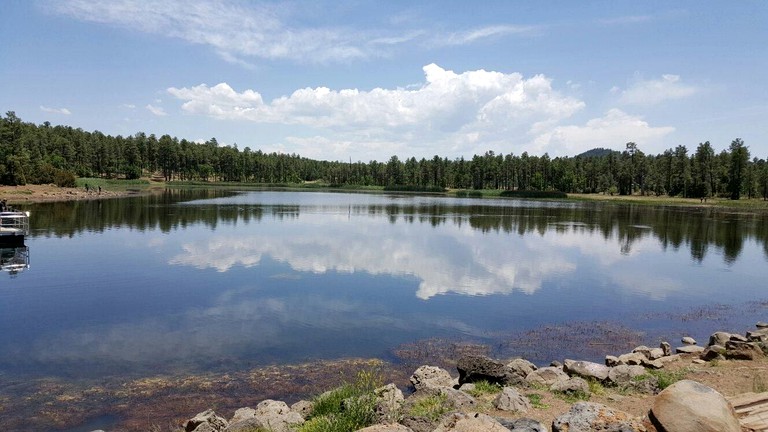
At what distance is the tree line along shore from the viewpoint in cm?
10931

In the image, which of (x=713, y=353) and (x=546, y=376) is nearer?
(x=546, y=376)

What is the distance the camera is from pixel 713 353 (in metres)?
15.5

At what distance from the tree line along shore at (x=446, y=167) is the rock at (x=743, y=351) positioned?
106m

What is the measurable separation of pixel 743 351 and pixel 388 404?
12202 millimetres

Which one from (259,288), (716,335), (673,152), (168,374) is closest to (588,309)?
(716,335)

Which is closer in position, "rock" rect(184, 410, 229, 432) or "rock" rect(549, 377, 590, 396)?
"rock" rect(184, 410, 229, 432)

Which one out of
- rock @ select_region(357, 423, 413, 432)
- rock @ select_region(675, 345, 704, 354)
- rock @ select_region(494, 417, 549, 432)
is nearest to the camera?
rock @ select_region(357, 423, 413, 432)

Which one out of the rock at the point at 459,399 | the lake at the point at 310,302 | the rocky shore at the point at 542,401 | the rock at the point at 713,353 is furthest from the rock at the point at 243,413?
the rock at the point at 713,353

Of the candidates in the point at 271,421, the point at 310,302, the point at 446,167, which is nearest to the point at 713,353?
the point at 271,421

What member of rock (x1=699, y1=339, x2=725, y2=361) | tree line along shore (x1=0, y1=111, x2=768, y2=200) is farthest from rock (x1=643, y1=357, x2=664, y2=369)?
tree line along shore (x1=0, y1=111, x2=768, y2=200)

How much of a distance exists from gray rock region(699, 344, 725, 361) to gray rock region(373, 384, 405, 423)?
1086cm

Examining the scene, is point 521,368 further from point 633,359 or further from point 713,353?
point 713,353

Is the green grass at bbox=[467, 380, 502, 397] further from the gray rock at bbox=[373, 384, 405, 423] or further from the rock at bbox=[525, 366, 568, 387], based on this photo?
the gray rock at bbox=[373, 384, 405, 423]

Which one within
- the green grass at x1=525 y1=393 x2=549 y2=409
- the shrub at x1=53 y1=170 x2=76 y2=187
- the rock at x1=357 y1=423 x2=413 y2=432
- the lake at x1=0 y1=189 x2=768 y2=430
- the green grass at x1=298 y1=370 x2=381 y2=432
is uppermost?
the shrub at x1=53 y1=170 x2=76 y2=187
